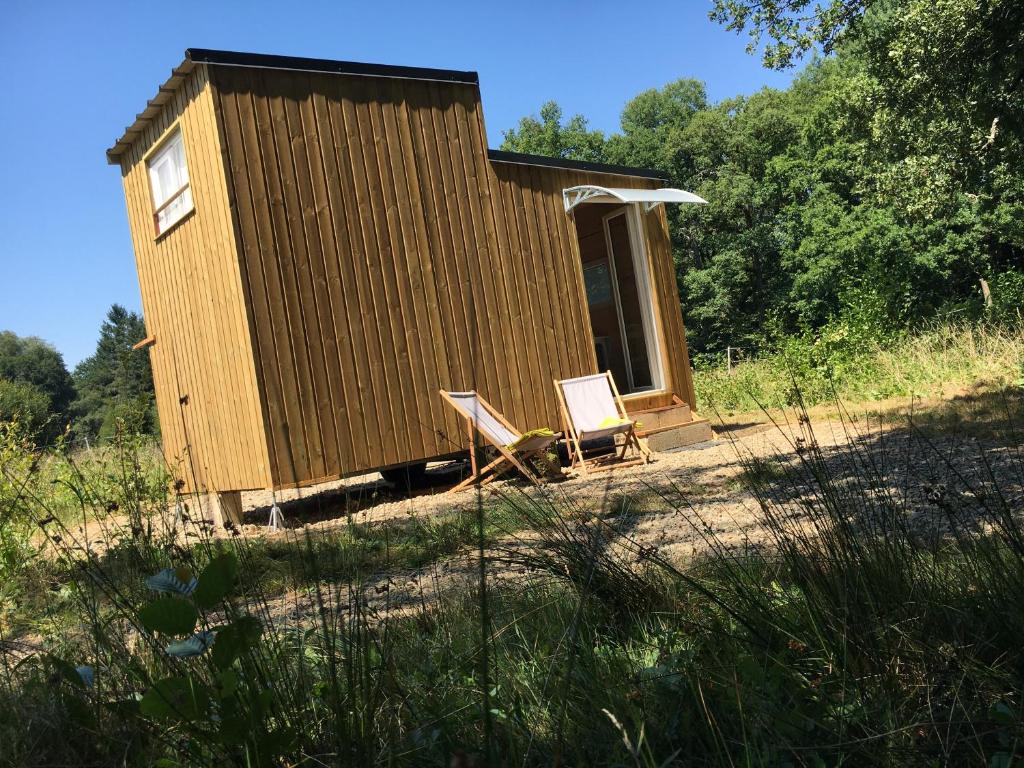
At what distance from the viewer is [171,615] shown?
115 centimetres

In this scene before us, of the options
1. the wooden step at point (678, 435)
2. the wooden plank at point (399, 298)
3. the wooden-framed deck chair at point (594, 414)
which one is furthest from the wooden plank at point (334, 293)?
the wooden step at point (678, 435)

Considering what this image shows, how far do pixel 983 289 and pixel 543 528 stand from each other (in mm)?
20516

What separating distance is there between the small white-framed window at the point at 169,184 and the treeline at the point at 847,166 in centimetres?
693

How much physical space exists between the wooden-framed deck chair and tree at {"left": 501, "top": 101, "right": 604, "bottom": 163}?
2520 cm

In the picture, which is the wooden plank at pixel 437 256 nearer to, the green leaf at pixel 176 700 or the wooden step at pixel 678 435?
the wooden step at pixel 678 435

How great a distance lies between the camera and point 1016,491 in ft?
11.1

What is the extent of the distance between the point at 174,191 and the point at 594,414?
4.27 metres

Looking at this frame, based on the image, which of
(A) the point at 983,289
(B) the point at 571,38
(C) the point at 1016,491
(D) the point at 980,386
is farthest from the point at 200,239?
(A) the point at 983,289

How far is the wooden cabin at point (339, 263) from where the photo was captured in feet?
20.4

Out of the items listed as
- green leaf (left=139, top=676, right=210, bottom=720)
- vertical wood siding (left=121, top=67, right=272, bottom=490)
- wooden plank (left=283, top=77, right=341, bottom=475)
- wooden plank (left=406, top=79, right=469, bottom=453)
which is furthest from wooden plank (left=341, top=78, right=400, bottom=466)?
green leaf (left=139, top=676, right=210, bottom=720)

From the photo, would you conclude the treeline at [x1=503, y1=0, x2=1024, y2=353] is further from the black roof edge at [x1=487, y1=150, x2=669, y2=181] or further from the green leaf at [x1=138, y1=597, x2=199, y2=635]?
the green leaf at [x1=138, y1=597, x2=199, y2=635]

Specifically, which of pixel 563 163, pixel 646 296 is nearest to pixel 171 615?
pixel 563 163

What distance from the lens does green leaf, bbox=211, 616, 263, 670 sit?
1.22 m

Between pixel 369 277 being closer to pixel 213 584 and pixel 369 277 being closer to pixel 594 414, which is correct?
pixel 594 414
